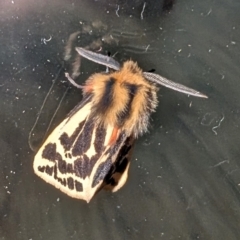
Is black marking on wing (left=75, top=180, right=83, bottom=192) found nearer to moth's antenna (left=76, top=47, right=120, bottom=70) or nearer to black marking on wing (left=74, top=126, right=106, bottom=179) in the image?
black marking on wing (left=74, top=126, right=106, bottom=179)

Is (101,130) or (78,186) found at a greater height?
(101,130)

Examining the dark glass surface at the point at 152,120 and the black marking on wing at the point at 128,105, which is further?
the dark glass surface at the point at 152,120

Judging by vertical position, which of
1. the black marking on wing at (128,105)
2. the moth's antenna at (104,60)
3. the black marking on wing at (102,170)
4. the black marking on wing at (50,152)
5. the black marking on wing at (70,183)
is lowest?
the black marking on wing at (70,183)

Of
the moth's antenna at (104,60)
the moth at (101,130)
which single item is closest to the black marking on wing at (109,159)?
the moth at (101,130)

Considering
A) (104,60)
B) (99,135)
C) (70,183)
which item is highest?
(104,60)

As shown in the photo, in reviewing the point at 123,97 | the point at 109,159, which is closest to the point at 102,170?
the point at 109,159

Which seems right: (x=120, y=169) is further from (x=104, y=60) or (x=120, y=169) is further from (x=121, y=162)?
(x=104, y=60)

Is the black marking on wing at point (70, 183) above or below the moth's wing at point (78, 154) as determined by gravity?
below

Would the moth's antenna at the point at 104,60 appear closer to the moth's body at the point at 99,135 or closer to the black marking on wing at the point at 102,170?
the moth's body at the point at 99,135

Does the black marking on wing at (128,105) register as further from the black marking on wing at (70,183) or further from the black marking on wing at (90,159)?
the black marking on wing at (70,183)

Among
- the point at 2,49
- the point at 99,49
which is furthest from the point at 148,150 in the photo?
the point at 2,49
